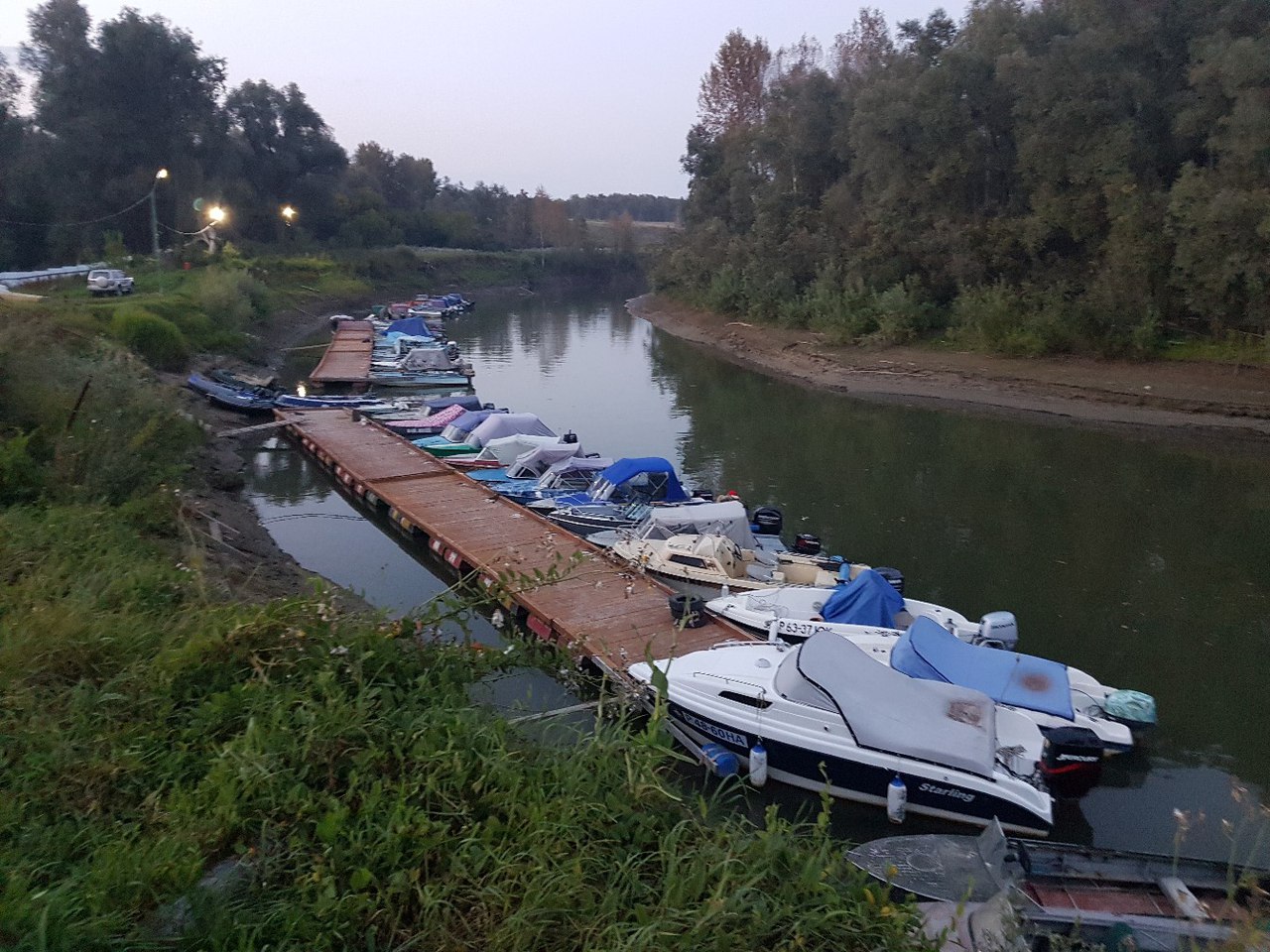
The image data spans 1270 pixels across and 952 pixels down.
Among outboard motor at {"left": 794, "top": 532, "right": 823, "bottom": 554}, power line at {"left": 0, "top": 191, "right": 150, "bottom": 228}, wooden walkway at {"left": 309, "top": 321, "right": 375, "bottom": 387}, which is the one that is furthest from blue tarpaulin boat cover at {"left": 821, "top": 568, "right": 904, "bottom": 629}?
power line at {"left": 0, "top": 191, "right": 150, "bottom": 228}

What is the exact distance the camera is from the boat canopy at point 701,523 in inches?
574

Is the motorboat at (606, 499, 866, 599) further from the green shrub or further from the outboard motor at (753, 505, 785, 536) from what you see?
the green shrub

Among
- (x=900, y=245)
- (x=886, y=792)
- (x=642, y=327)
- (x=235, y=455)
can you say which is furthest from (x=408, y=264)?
(x=886, y=792)

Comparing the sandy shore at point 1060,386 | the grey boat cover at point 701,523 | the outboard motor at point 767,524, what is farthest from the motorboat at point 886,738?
the sandy shore at point 1060,386

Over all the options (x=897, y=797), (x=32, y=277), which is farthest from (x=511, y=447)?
(x=32, y=277)

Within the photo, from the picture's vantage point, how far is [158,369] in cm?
2803

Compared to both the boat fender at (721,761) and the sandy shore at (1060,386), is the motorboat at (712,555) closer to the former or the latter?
the boat fender at (721,761)

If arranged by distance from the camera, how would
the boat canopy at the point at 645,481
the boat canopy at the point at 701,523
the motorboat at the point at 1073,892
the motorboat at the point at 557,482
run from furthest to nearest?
the motorboat at the point at 557,482, the boat canopy at the point at 645,481, the boat canopy at the point at 701,523, the motorboat at the point at 1073,892

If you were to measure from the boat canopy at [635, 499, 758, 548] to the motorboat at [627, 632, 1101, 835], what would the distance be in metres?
5.10

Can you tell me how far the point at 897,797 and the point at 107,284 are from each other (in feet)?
120

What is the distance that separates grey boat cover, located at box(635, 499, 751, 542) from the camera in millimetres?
14570

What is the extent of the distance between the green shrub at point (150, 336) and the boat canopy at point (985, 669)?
2534cm

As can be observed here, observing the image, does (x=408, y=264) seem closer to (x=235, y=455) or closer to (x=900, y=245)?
(x=900, y=245)

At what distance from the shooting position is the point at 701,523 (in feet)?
48.0
